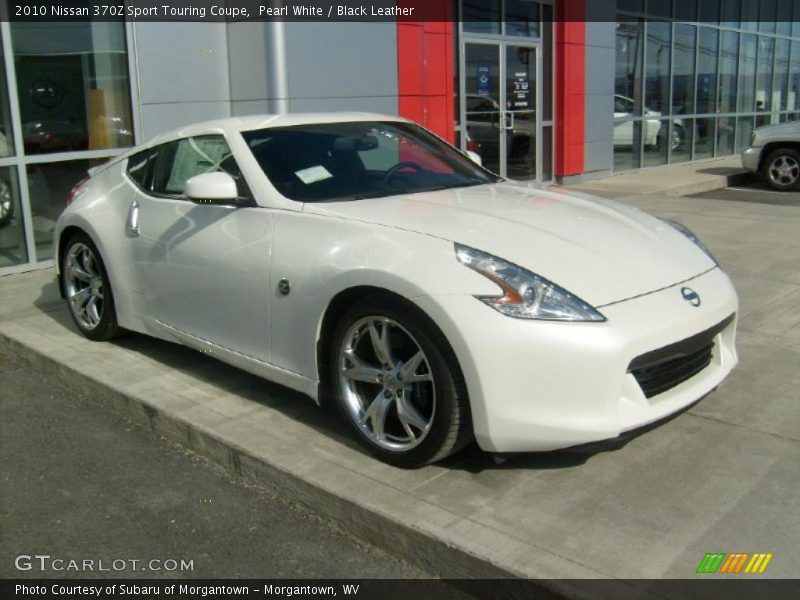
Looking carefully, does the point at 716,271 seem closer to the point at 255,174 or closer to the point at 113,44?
the point at 255,174

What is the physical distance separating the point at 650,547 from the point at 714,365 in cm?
112

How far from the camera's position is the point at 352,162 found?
4.62 metres

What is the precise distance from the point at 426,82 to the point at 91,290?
6.57 meters

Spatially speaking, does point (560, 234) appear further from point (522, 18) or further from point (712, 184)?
point (712, 184)

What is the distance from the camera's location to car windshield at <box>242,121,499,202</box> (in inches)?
173

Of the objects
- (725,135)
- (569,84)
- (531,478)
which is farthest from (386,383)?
(725,135)

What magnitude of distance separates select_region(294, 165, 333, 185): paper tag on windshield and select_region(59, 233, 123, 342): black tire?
1.64 meters

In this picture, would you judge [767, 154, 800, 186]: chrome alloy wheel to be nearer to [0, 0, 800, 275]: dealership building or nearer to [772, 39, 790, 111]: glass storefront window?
[0, 0, 800, 275]: dealership building

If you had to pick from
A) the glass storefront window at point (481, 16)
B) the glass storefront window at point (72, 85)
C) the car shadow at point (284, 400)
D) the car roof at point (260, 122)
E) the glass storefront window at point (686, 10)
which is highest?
the glass storefront window at point (686, 10)

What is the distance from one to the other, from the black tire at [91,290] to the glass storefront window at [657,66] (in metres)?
12.9

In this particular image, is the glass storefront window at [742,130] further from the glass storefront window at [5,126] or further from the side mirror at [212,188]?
the side mirror at [212,188]

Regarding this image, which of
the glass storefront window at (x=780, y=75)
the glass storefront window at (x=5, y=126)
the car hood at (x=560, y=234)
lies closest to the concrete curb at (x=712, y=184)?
the glass storefront window at (x=780, y=75)

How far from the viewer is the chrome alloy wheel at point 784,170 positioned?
13.6 meters

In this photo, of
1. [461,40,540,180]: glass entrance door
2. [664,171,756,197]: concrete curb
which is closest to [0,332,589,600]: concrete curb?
[461,40,540,180]: glass entrance door
